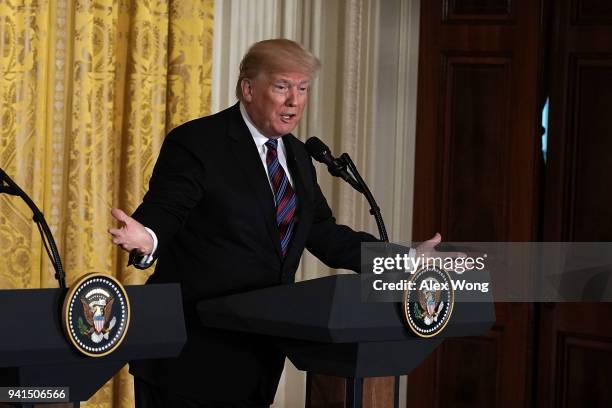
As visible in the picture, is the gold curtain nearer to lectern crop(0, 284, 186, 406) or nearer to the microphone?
the microphone

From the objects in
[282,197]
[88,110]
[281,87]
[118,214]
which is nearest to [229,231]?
[282,197]

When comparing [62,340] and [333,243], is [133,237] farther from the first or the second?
[333,243]

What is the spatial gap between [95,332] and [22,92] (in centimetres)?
202

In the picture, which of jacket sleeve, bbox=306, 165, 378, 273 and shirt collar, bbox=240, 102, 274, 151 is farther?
jacket sleeve, bbox=306, 165, 378, 273

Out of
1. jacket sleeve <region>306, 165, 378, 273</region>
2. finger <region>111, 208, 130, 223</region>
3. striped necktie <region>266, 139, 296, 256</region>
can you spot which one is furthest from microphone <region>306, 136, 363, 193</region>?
finger <region>111, 208, 130, 223</region>

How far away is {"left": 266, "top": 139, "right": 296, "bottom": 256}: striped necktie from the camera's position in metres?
2.62

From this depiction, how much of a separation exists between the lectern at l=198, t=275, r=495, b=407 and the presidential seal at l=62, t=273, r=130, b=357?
0.35 metres

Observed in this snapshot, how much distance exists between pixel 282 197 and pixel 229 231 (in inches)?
7.2

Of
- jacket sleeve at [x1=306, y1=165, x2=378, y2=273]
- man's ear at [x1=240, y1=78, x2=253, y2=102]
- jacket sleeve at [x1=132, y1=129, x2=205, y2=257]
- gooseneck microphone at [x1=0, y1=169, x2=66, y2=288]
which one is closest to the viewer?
gooseneck microphone at [x1=0, y1=169, x2=66, y2=288]

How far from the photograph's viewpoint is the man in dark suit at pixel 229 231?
2533 mm

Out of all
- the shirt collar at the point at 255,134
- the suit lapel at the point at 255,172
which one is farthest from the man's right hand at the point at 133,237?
the shirt collar at the point at 255,134

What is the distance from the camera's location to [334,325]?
2100 millimetres

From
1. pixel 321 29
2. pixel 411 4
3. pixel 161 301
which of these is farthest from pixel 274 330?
pixel 411 4

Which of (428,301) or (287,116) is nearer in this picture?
(428,301)
